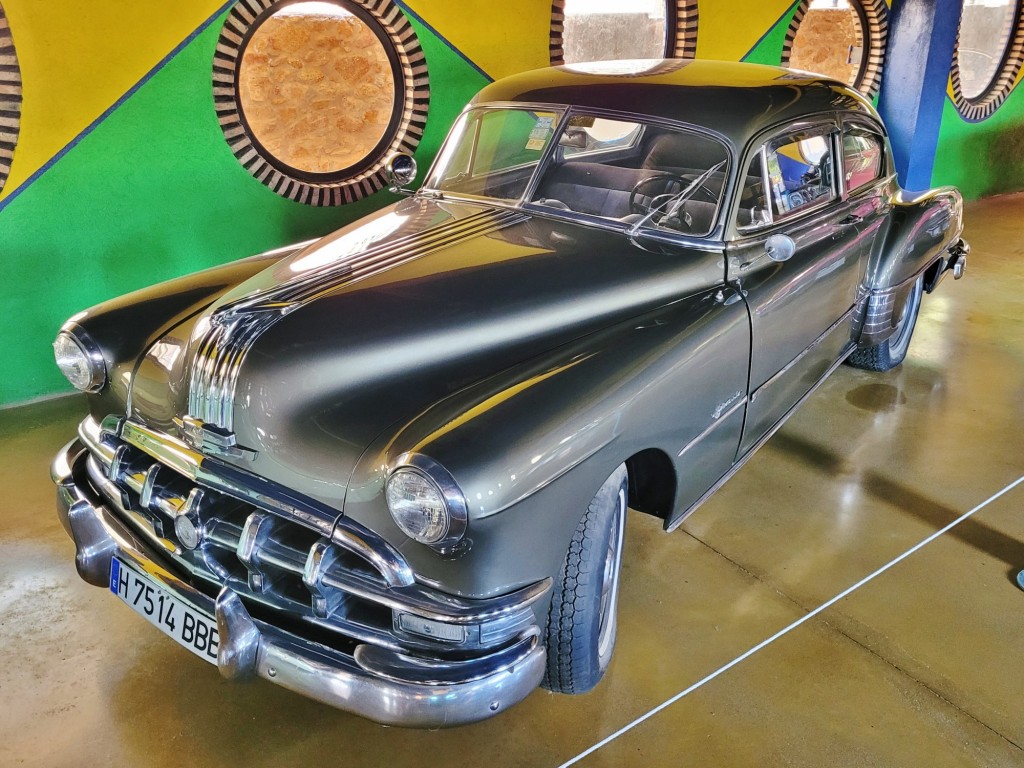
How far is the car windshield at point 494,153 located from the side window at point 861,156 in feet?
4.31

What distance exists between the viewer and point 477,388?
200 centimetres

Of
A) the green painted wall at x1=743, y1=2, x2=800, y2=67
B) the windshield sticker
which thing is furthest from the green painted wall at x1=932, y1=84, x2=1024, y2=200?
the windshield sticker

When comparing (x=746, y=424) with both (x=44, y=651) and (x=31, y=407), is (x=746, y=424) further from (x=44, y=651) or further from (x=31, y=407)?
(x=31, y=407)

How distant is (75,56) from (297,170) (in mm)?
1218

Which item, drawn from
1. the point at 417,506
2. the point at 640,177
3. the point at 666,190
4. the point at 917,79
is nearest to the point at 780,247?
the point at 666,190

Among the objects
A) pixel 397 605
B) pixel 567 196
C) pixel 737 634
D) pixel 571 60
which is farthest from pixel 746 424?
pixel 571 60

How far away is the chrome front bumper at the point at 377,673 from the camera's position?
1.76 m

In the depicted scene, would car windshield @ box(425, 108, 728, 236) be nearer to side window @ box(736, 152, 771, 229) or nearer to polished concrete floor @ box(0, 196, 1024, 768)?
side window @ box(736, 152, 771, 229)

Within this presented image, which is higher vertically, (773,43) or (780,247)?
(773,43)

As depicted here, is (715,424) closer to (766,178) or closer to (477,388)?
(477,388)

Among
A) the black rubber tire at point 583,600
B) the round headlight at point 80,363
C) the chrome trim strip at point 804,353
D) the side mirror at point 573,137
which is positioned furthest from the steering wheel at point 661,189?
the round headlight at point 80,363

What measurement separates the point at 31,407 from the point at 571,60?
13.7 ft

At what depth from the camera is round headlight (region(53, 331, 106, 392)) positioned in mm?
2389

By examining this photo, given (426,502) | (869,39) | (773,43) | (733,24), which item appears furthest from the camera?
(869,39)
